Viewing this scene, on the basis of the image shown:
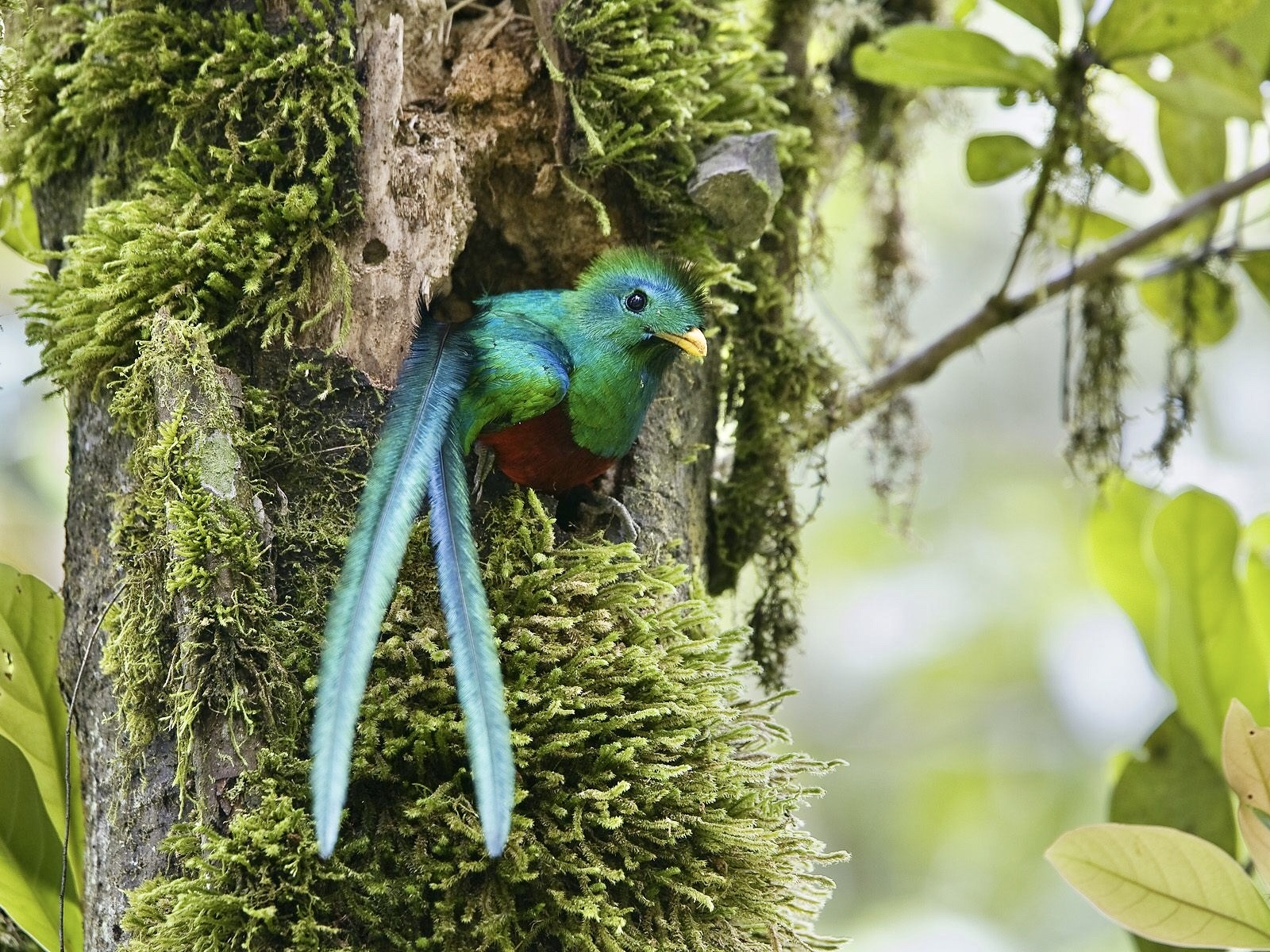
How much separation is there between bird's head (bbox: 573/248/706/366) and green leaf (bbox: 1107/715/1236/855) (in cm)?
139

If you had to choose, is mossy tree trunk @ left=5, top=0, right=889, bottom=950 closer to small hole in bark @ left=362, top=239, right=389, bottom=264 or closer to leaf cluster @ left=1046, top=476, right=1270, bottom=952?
small hole in bark @ left=362, top=239, right=389, bottom=264

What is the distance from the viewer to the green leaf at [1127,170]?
307cm

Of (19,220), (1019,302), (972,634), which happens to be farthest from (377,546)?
(972,634)

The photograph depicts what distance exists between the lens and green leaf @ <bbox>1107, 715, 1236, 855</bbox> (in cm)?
249

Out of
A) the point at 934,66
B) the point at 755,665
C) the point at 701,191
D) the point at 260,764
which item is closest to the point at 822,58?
the point at 934,66

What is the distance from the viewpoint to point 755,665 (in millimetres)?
1981

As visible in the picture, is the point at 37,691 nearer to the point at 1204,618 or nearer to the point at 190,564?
the point at 190,564

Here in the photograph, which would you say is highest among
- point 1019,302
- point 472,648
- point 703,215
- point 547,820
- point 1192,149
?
point 1192,149

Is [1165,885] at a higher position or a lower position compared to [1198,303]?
lower

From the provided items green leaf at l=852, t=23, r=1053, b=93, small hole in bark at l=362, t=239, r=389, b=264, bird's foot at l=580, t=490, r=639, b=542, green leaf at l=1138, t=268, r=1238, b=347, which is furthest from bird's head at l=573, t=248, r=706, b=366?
green leaf at l=1138, t=268, r=1238, b=347

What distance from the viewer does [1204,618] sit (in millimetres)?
2645

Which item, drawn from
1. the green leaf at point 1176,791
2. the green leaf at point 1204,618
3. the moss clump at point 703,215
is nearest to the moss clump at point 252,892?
the moss clump at point 703,215

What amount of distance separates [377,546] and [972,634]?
6318mm

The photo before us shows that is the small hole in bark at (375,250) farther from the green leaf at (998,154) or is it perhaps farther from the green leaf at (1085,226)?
the green leaf at (1085,226)
